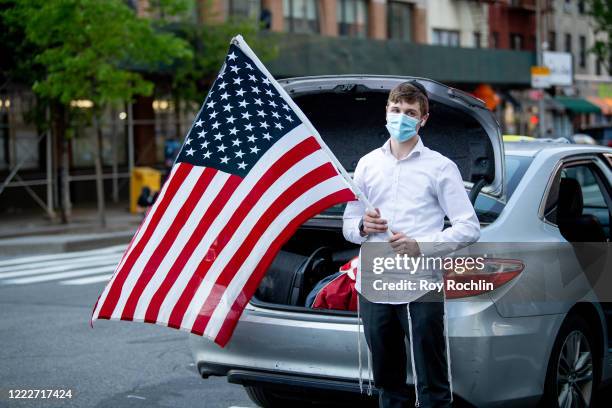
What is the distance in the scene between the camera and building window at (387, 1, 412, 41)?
3966 centimetres

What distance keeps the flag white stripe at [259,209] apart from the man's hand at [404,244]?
0.69 m

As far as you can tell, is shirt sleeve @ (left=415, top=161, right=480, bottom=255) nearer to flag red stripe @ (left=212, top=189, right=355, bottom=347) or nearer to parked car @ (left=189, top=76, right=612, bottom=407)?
parked car @ (left=189, top=76, right=612, bottom=407)

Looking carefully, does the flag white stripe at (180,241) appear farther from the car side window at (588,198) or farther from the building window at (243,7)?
the building window at (243,7)

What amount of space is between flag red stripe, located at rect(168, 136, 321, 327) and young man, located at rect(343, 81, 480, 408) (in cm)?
41

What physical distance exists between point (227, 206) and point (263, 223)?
8.2 inches

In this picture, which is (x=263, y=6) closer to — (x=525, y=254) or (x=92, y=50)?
(x=92, y=50)

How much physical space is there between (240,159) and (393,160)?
2.67ft

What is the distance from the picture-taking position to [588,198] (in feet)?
32.9

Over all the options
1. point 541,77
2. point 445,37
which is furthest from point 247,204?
point 445,37

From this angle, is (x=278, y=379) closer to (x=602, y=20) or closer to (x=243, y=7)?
(x=243, y=7)

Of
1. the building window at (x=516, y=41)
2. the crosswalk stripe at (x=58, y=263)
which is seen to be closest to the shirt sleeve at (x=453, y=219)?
the crosswalk stripe at (x=58, y=263)

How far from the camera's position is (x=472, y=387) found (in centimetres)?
504

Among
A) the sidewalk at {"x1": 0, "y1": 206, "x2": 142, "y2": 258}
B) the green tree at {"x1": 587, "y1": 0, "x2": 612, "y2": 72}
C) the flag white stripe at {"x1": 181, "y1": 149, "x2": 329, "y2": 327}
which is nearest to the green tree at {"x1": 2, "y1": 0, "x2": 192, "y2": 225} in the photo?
the sidewalk at {"x1": 0, "y1": 206, "x2": 142, "y2": 258}

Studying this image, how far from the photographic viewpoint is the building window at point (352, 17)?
36938 millimetres
